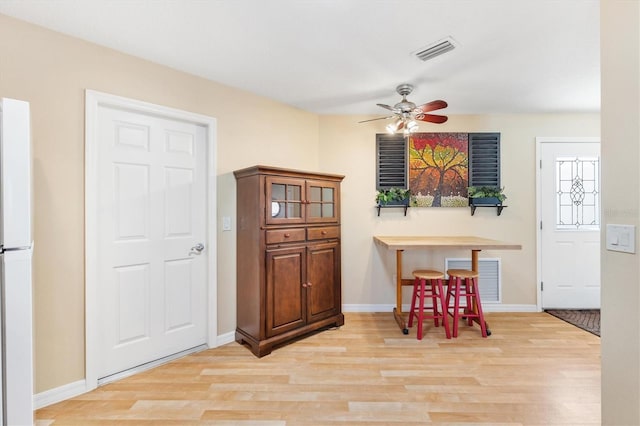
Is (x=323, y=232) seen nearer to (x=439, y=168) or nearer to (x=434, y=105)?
(x=434, y=105)

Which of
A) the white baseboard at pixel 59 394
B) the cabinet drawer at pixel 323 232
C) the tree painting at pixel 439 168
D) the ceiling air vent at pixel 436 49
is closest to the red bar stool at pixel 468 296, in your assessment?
the tree painting at pixel 439 168

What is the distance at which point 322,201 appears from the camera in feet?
10.5

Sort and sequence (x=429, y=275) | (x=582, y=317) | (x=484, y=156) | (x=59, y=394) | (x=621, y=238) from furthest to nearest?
(x=484, y=156), (x=582, y=317), (x=429, y=275), (x=59, y=394), (x=621, y=238)

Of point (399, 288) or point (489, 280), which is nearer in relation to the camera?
point (399, 288)

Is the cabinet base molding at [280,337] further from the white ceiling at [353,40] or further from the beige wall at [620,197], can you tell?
the white ceiling at [353,40]

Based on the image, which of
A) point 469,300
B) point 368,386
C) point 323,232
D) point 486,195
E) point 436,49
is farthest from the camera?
point 486,195

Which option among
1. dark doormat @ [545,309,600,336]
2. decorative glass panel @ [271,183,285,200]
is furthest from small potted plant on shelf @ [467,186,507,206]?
decorative glass panel @ [271,183,285,200]

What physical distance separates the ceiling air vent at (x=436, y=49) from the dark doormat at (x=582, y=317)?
314 cm

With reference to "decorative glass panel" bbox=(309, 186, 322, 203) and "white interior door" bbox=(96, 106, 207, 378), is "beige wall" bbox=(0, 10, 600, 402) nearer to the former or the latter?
"white interior door" bbox=(96, 106, 207, 378)

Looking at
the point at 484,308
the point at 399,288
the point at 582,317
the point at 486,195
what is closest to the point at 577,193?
the point at 486,195

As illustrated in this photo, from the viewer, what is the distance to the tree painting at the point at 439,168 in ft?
12.5

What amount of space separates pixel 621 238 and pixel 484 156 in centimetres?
281

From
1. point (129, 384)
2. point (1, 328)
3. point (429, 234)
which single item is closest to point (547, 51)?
point (429, 234)

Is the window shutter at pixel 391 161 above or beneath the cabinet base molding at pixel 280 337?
above
